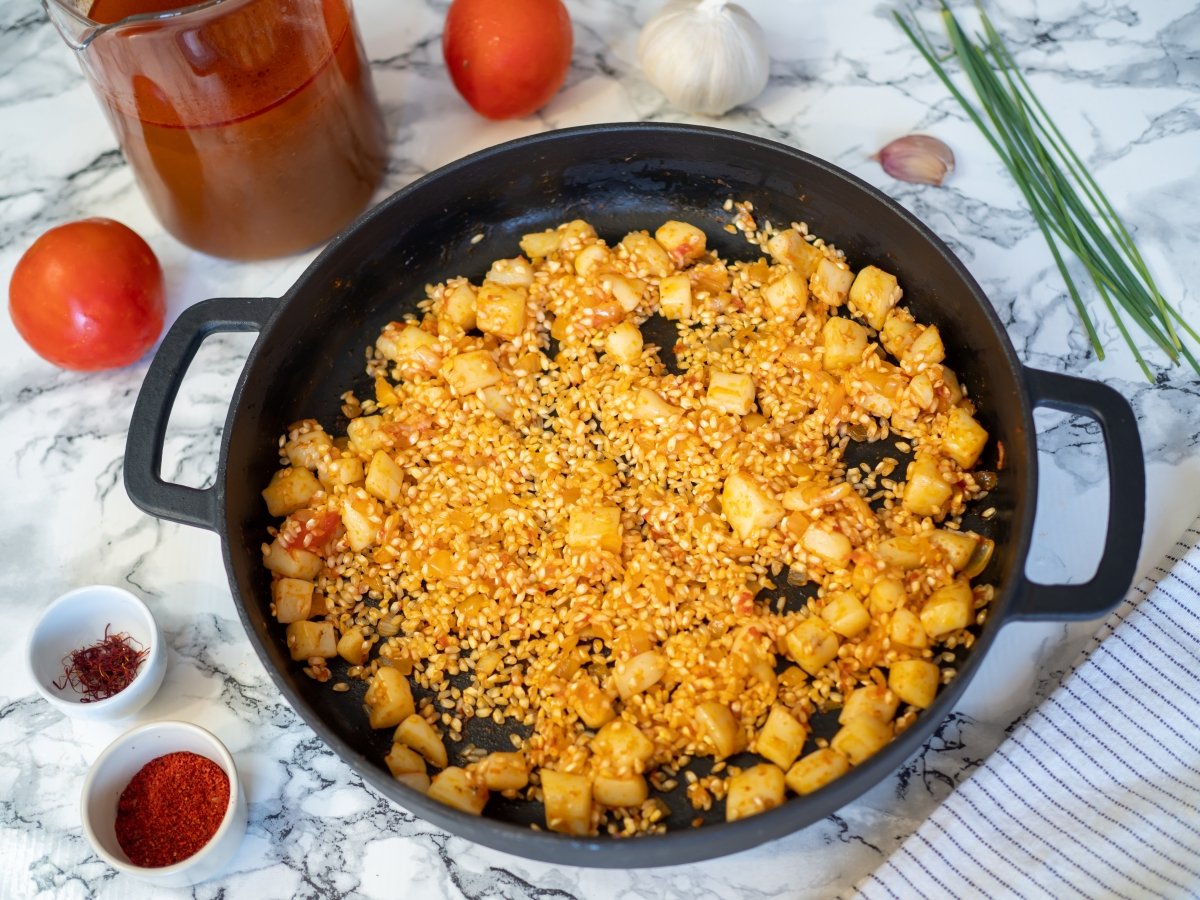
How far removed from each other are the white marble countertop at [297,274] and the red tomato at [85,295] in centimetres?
13

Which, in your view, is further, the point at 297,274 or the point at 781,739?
the point at 297,274

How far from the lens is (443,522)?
1939 mm

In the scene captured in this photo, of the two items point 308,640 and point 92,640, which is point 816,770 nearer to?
point 308,640

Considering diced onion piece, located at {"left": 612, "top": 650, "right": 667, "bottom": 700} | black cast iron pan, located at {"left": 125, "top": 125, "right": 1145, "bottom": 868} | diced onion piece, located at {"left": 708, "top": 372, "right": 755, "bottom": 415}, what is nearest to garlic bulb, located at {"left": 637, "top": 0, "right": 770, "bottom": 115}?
black cast iron pan, located at {"left": 125, "top": 125, "right": 1145, "bottom": 868}

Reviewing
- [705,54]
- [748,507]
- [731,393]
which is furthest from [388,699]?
[705,54]

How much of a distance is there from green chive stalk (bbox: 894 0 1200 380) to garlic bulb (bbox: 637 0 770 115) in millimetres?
363

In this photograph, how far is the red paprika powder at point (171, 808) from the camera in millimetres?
1692

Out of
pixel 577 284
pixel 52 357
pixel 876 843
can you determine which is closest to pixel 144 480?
pixel 52 357

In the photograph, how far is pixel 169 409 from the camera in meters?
1.82

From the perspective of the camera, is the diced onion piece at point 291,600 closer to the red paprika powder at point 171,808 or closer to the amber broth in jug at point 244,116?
the red paprika powder at point 171,808

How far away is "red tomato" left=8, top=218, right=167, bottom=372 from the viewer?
205 centimetres

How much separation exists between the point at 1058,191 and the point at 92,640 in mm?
1891

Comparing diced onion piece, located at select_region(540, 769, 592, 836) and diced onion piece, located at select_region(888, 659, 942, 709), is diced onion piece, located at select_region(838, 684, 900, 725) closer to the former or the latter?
diced onion piece, located at select_region(888, 659, 942, 709)

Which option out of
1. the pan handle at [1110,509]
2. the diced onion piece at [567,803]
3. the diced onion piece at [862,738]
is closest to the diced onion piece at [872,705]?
the diced onion piece at [862,738]
